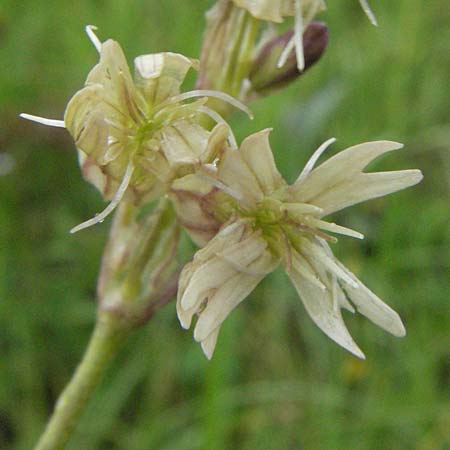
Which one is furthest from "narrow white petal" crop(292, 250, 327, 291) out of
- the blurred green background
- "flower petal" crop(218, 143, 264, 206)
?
the blurred green background

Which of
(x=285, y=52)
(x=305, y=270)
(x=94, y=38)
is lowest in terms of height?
(x=305, y=270)

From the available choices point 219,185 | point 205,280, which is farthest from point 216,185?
point 205,280

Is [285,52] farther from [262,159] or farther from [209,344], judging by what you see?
[209,344]

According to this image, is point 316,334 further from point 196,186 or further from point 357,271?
point 196,186

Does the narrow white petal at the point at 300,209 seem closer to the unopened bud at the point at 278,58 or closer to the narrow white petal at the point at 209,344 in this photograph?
the narrow white petal at the point at 209,344

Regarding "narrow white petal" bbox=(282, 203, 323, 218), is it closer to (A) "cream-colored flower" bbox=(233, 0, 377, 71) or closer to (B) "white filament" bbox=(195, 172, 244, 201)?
(B) "white filament" bbox=(195, 172, 244, 201)

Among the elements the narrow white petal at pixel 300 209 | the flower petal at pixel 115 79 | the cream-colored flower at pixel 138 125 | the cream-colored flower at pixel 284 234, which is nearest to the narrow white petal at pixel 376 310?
the cream-colored flower at pixel 284 234
